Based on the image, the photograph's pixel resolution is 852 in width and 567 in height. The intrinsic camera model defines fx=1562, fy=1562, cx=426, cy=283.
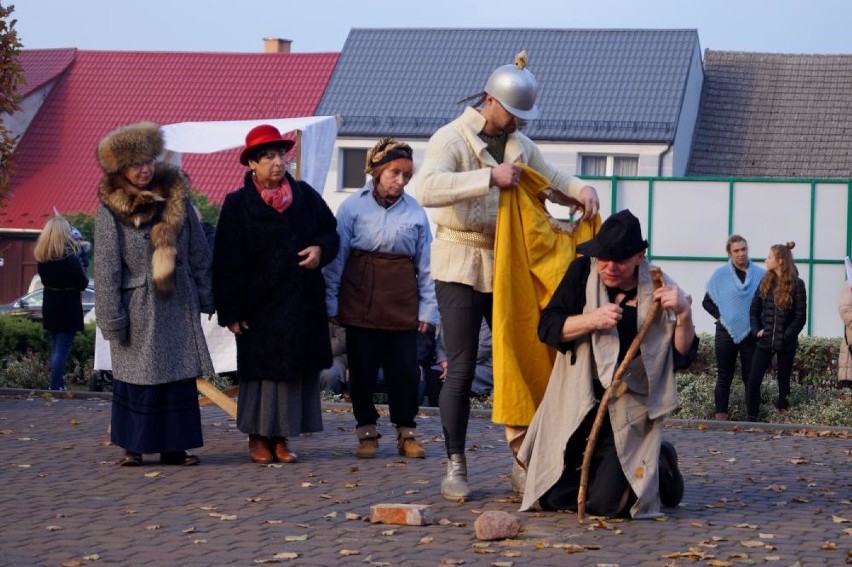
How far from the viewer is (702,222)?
78.2 ft

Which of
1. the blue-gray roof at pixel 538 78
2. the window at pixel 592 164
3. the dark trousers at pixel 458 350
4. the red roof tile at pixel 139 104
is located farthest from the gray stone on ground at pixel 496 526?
the red roof tile at pixel 139 104

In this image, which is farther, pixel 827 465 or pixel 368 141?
pixel 368 141

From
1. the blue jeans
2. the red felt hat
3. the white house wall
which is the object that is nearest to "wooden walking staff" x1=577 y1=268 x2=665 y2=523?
the red felt hat

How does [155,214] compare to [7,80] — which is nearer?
Result: [155,214]

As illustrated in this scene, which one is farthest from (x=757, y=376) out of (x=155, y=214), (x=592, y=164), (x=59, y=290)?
(x=592, y=164)

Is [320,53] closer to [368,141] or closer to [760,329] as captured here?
[368,141]

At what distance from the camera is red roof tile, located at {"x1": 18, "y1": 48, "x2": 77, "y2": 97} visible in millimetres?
47344

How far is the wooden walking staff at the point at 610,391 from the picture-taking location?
24.3 ft

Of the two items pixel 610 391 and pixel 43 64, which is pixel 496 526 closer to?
pixel 610 391

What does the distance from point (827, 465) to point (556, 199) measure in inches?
131

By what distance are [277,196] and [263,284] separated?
56 cm

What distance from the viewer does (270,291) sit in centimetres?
961

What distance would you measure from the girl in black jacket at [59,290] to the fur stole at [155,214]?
22.4ft

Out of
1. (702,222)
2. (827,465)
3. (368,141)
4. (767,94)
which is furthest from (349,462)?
(767,94)
